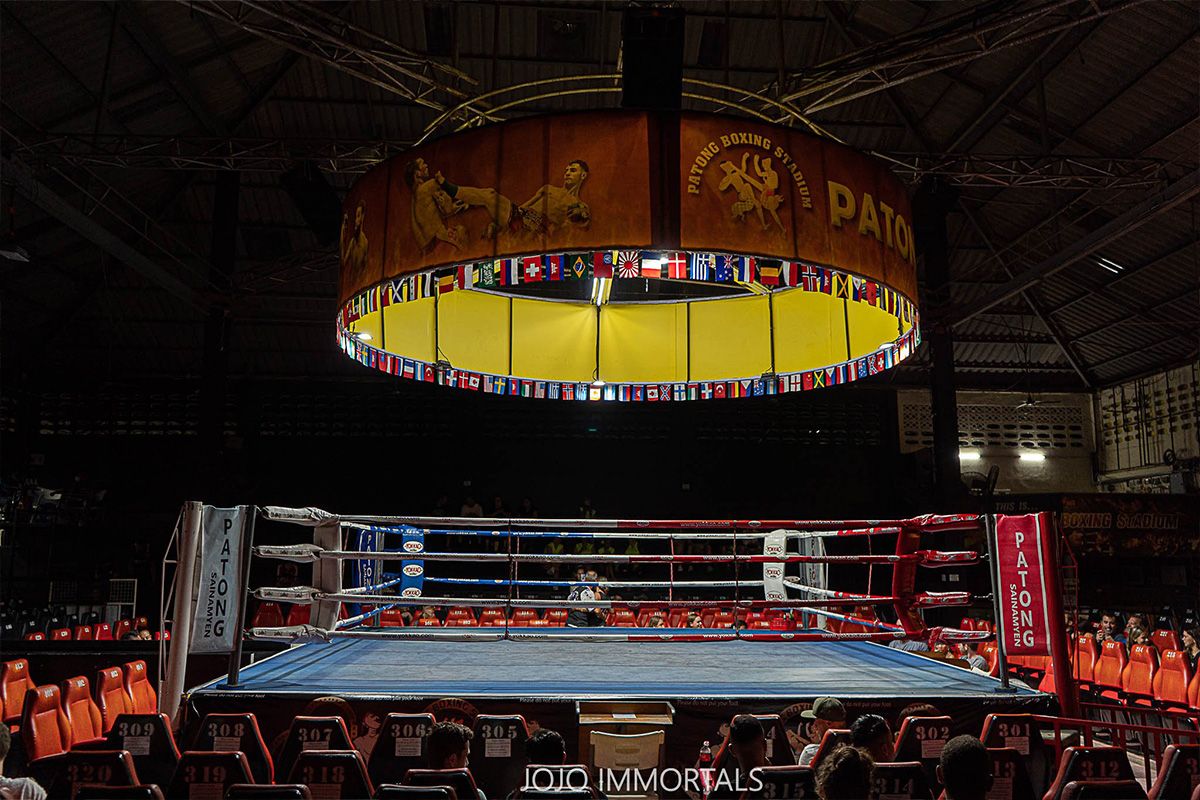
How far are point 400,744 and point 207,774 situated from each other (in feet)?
2.93

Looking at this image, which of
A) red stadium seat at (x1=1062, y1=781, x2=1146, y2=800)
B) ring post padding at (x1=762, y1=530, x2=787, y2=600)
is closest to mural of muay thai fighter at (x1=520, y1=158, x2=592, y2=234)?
red stadium seat at (x1=1062, y1=781, x2=1146, y2=800)

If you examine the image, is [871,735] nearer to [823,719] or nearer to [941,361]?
[823,719]

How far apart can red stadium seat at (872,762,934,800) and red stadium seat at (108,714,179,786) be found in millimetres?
2940

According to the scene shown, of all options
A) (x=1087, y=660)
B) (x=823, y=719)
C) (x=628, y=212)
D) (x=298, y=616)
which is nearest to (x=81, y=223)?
(x=298, y=616)

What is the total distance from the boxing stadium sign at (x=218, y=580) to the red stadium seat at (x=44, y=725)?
0.87 metres

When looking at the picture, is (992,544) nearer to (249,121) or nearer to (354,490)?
(249,121)

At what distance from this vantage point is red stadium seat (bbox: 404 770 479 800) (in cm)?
294

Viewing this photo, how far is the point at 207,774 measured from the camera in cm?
319

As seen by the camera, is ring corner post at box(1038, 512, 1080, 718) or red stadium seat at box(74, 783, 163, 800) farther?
ring corner post at box(1038, 512, 1080, 718)

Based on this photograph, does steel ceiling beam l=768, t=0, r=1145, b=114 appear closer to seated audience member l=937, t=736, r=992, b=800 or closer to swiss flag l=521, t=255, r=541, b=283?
swiss flag l=521, t=255, r=541, b=283

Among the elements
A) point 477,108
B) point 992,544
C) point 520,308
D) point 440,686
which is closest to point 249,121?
point 477,108

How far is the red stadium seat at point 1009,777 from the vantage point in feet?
10.6

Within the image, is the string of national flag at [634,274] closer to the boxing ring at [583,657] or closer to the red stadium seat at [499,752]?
the boxing ring at [583,657]

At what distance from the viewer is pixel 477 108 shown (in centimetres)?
1255
